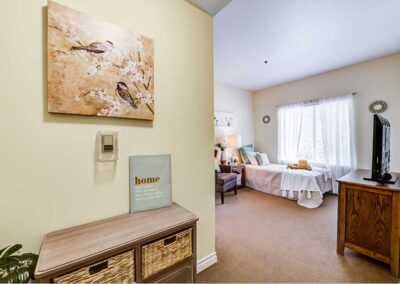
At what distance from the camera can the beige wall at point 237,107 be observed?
4670 mm

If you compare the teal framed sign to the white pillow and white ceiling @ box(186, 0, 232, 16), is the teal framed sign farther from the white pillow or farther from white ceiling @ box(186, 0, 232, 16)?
the white pillow

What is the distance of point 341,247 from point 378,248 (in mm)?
293

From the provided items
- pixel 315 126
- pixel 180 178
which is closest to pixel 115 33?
pixel 180 178

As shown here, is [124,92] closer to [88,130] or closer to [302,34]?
[88,130]

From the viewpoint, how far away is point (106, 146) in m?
1.15

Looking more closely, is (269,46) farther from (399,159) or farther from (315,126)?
(399,159)

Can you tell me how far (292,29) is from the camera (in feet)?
8.06

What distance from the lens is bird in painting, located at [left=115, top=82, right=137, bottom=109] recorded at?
118 cm

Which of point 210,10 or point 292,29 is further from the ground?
point 292,29

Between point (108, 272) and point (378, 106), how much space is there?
4841 mm

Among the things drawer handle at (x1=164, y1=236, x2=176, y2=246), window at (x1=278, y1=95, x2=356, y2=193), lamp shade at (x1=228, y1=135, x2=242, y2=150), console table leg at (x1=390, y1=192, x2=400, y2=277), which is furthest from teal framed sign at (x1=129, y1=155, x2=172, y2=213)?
window at (x1=278, y1=95, x2=356, y2=193)

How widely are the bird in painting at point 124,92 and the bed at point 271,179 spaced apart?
3.41 m

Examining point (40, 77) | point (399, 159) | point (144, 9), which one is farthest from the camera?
point (399, 159)

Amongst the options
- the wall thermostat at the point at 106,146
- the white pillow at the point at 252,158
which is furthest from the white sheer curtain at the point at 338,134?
the wall thermostat at the point at 106,146
